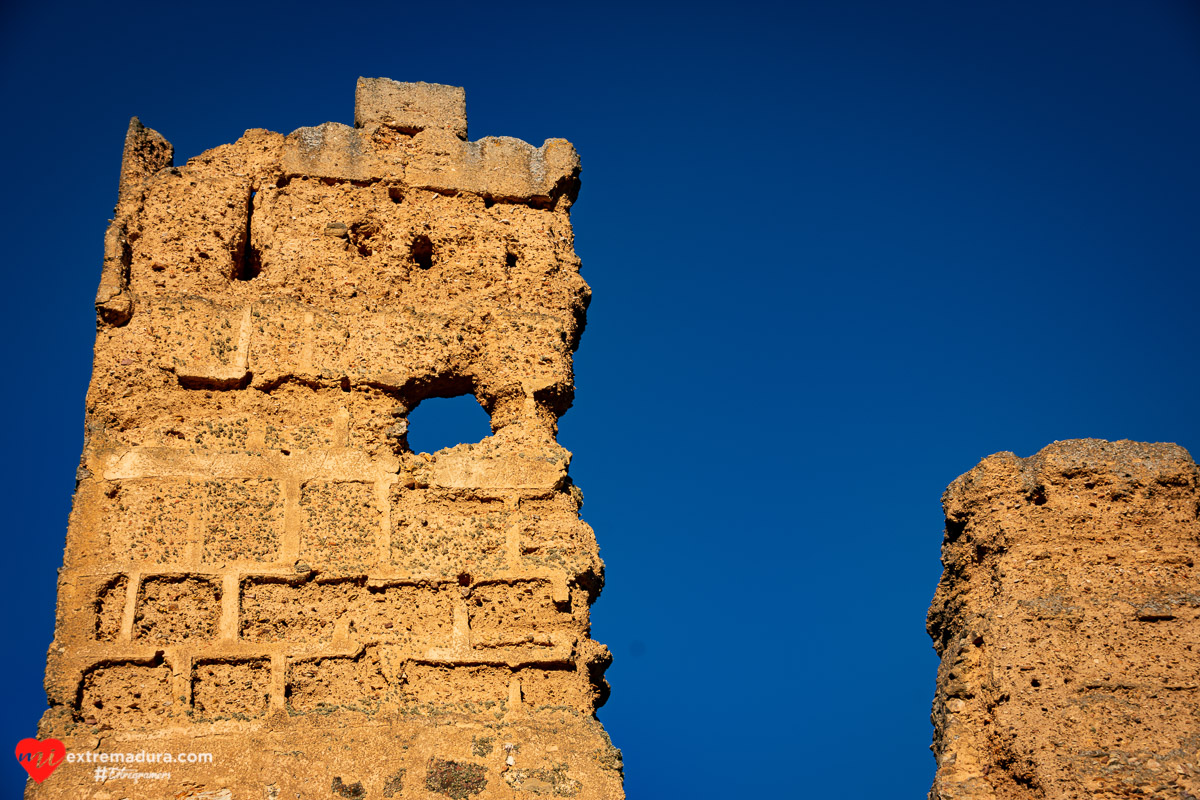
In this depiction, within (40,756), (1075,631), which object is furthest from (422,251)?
(1075,631)

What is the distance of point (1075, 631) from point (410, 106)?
5.21 m

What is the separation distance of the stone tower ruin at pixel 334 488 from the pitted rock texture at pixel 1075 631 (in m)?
2.06

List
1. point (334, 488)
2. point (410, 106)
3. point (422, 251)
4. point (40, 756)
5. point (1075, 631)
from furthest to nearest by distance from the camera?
1. point (410, 106)
2. point (422, 251)
3. point (334, 488)
4. point (1075, 631)
5. point (40, 756)

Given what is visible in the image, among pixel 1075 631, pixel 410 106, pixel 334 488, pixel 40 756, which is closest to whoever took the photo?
pixel 40 756

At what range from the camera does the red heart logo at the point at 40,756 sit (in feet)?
18.6

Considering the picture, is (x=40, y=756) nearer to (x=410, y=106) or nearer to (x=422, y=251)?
(x=422, y=251)

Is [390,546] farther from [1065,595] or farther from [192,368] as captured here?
[1065,595]

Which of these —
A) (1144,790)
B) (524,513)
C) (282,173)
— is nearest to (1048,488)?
(1144,790)

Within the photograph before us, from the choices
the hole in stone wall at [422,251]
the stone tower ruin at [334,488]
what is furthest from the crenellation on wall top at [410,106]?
the hole in stone wall at [422,251]

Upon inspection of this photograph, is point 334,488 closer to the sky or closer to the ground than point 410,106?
closer to the ground

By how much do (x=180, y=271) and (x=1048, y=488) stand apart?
17.3 ft

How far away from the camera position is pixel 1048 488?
6.55m

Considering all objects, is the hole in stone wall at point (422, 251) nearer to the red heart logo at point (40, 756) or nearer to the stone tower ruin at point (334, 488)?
the stone tower ruin at point (334, 488)

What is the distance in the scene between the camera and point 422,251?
24.5ft
